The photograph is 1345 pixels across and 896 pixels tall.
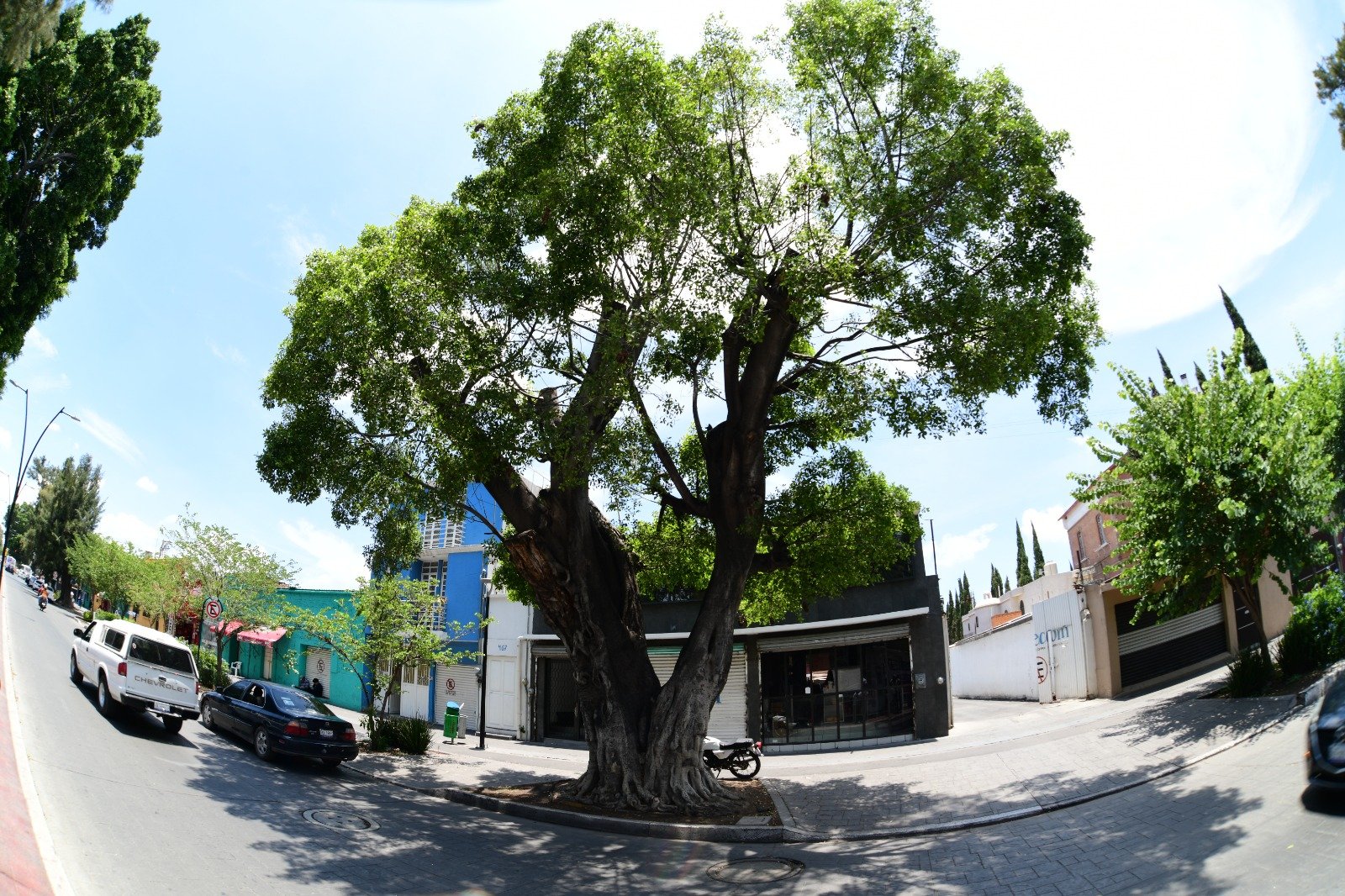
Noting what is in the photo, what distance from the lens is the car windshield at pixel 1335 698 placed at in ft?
26.1

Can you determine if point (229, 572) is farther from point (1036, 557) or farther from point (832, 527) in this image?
point (1036, 557)

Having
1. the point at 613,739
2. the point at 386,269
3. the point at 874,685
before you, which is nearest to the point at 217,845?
the point at 613,739

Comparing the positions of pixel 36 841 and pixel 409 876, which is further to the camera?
pixel 409 876

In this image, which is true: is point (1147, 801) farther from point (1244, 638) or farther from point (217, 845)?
point (1244, 638)

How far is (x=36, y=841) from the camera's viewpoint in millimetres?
6816

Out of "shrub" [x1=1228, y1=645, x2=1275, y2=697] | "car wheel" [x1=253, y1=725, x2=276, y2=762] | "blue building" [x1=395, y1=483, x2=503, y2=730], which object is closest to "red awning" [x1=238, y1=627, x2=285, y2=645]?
"blue building" [x1=395, y1=483, x2=503, y2=730]

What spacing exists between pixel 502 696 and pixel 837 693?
11.5 m

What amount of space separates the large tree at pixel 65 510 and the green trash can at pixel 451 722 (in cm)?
6231

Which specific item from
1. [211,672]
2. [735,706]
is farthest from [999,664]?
[211,672]

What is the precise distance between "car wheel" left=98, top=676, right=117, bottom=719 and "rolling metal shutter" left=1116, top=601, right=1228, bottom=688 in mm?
23854

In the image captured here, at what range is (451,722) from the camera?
22.1 m

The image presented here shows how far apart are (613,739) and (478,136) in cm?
986

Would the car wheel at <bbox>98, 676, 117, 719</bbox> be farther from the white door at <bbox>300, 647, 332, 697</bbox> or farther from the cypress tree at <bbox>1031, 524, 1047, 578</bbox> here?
the cypress tree at <bbox>1031, 524, 1047, 578</bbox>

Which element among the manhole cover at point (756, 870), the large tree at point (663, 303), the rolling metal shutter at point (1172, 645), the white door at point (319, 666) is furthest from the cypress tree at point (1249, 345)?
the white door at point (319, 666)
